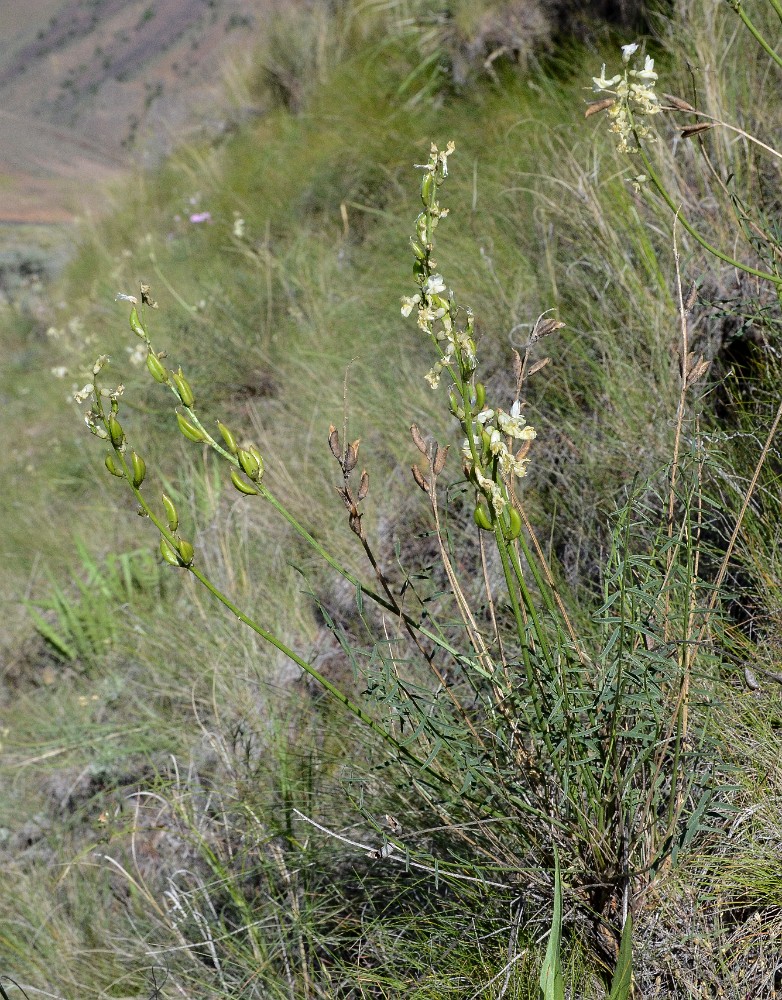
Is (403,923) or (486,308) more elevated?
(486,308)

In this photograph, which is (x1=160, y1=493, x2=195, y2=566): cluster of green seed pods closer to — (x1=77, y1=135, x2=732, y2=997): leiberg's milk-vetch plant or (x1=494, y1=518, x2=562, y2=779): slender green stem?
(x1=77, y1=135, x2=732, y2=997): leiberg's milk-vetch plant

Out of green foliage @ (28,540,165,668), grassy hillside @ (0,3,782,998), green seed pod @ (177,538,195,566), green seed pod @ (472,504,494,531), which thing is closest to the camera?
green seed pod @ (472,504,494,531)

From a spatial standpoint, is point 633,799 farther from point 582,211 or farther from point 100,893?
point 582,211

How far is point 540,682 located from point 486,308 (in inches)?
68.3

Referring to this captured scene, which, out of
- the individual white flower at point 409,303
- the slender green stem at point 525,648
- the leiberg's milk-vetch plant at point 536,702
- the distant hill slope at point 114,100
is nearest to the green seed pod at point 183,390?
the leiberg's milk-vetch plant at point 536,702

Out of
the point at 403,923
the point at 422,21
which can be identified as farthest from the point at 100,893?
the point at 422,21

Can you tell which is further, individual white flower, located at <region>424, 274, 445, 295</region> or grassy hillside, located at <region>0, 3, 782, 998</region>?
grassy hillside, located at <region>0, 3, 782, 998</region>

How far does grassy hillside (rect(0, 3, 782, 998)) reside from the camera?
1.23m

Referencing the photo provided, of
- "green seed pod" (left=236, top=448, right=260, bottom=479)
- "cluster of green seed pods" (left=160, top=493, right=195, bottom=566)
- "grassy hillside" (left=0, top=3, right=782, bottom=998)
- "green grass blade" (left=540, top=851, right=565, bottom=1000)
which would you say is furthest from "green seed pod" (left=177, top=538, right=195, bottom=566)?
"green grass blade" (left=540, top=851, right=565, bottom=1000)

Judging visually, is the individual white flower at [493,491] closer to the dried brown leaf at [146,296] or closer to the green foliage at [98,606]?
the dried brown leaf at [146,296]

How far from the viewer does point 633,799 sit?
44.5 inches

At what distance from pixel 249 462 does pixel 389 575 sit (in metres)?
1.39

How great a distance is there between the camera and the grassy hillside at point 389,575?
1.23m

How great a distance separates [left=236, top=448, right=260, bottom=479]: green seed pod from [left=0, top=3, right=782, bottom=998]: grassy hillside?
243mm
